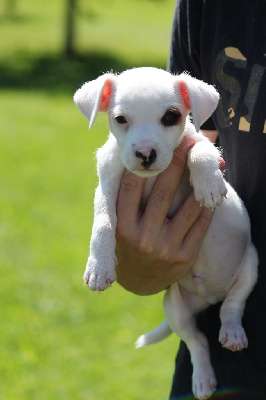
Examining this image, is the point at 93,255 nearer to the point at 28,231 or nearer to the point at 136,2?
the point at 28,231

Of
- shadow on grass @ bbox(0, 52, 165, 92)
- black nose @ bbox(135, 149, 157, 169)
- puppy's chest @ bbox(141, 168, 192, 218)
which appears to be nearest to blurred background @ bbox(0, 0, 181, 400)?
shadow on grass @ bbox(0, 52, 165, 92)

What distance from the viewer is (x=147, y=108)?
Result: 7.27 ft

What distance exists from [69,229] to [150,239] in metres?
5.68

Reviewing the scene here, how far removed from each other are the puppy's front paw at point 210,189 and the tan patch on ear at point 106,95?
0.41 meters

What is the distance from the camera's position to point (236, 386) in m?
2.37

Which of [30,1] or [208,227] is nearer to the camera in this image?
[208,227]

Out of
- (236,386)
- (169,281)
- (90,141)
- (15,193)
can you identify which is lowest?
(90,141)

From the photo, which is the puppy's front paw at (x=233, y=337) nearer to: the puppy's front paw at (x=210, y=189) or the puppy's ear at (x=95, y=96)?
the puppy's front paw at (x=210, y=189)

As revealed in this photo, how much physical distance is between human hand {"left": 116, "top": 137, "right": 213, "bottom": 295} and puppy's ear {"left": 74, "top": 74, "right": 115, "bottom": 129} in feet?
0.82

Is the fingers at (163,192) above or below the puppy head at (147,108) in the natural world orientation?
below

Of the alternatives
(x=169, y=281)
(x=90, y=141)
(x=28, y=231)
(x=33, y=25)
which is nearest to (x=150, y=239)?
(x=169, y=281)

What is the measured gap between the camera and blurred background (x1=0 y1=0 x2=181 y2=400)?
5.11 metres

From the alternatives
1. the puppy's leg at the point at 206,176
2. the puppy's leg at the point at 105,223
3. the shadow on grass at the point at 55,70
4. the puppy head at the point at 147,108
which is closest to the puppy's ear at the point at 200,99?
the puppy head at the point at 147,108

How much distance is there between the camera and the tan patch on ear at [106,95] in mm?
2379
